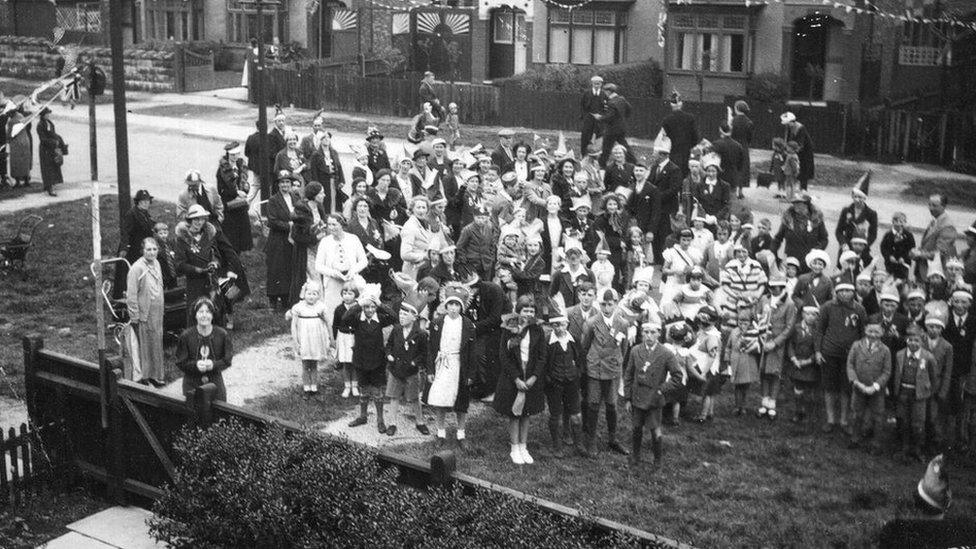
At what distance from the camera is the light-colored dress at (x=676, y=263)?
48.7 ft

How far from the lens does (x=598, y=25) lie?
38844 millimetres

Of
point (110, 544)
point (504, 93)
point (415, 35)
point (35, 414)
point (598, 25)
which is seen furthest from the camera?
point (415, 35)

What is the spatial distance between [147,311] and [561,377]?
16.9ft

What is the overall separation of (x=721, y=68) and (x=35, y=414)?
1097 inches

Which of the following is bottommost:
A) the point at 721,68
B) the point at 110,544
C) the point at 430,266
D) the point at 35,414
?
the point at 110,544

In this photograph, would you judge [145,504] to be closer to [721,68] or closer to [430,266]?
[430,266]

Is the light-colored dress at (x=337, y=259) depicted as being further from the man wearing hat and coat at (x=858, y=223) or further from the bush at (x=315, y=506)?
the man wearing hat and coat at (x=858, y=223)

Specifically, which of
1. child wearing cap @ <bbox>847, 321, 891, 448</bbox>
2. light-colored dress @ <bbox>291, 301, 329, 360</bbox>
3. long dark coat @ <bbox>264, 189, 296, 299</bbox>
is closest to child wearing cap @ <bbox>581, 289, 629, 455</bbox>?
child wearing cap @ <bbox>847, 321, 891, 448</bbox>

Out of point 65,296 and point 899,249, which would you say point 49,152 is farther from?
point 899,249

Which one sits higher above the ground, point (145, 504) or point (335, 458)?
point (335, 458)

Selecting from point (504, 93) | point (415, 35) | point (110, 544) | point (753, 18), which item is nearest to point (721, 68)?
point (753, 18)

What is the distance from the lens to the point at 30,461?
1238 centimetres

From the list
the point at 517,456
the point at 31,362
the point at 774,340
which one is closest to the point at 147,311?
the point at 31,362

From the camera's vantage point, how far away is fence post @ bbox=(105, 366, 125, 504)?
1195 cm
